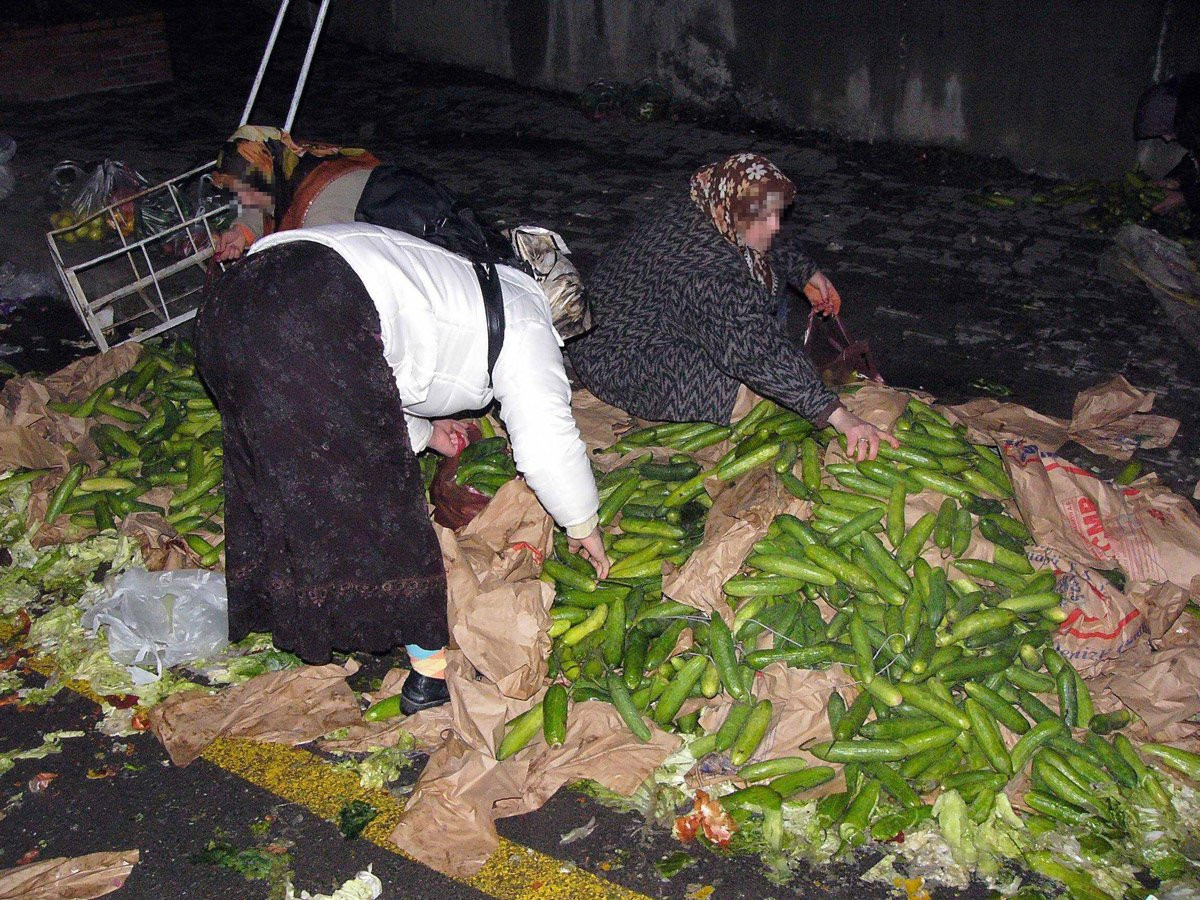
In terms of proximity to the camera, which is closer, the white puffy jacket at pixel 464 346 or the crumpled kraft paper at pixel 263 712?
the white puffy jacket at pixel 464 346

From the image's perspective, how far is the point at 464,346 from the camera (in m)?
3.19

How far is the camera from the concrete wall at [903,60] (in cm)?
833

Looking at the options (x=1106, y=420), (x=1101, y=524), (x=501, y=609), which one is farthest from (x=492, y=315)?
(x=1106, y=420)

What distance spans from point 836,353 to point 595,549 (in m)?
1.85

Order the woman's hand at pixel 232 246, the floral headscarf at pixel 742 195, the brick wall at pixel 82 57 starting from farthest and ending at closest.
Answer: the brick wall at pixel 82 57 < the woman's hand at pixel 232 246 < the floral headscarf at pixel 742 195

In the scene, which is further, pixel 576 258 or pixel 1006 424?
pixel 576 258

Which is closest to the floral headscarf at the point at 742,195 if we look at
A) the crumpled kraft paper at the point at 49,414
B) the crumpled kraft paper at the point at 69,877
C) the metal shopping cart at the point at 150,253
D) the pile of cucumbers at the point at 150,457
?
the pile of cucumbers at the point at 150,457

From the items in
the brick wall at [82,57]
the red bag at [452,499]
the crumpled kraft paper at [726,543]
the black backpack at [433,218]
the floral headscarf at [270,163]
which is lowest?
the crumpled kraft paper at [726,543]

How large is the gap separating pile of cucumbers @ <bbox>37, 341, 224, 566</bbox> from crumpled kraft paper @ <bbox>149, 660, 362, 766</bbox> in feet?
2.45

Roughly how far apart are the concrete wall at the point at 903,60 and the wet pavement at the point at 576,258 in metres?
0.31

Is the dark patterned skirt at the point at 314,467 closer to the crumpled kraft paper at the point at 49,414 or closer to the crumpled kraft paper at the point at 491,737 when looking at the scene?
the crumpled kraft paper at the point at 491,737

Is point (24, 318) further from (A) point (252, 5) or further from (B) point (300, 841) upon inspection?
(A) point (252, 5)

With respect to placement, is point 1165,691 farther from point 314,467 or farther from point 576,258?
point 576,258

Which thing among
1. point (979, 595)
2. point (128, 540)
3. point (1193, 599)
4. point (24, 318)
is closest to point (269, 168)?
point (128, 540)
